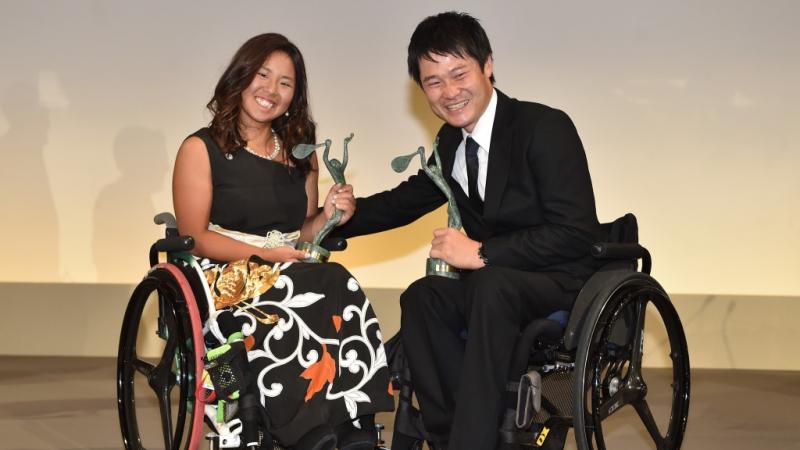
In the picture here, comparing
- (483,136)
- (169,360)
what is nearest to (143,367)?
(169,360)

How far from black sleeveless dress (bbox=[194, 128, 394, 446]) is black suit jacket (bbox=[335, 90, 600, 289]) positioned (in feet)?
1.18

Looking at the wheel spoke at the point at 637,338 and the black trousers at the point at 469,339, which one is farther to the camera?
the wheel spoke at the point at 637,338

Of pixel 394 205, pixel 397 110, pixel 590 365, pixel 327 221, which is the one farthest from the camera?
pixel 397 110

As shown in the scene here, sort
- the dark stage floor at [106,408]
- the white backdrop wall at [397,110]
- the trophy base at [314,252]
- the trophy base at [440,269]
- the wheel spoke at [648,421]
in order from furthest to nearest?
the white backdrop wall at [397,110], the dark stage floor at [106,408], the trophy base at [314,252], the trophy base at [440,269], the wheel spoke at [648,421]

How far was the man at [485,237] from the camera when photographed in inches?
87.1

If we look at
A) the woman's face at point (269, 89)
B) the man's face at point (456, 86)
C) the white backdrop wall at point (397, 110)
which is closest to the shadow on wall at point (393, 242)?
the white backdrop wall at point (397, 110)

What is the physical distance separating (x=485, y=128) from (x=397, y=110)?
8.53 feet

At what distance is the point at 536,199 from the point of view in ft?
8.18

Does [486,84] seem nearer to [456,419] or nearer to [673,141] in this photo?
[456,419]

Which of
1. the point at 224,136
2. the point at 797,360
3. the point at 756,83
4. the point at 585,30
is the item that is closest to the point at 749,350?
the point at 797,360

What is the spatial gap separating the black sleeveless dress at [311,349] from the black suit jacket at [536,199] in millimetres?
361

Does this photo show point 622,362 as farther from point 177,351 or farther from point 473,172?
point 177,351

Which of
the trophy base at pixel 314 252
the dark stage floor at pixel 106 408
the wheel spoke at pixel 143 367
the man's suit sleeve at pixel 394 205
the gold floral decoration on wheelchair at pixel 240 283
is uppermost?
the man's suit sleeve at pixel 394 205

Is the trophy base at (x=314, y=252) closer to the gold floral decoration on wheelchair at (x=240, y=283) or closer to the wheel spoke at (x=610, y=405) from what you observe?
the gold floral decoration on wheelchair at (x=240, y=283)
